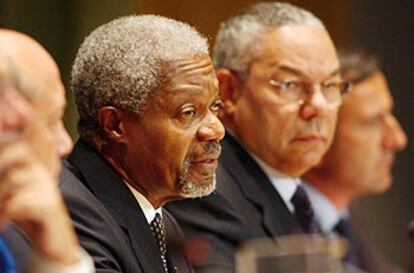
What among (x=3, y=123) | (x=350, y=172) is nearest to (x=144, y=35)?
(x=350, y=172)

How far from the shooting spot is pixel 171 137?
232 cm

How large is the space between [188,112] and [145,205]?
7.4 inches

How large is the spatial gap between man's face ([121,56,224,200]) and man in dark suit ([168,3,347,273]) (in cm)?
34

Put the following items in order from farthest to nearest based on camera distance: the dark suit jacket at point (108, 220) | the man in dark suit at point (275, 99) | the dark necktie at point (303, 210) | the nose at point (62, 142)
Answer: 1. the man in dark suit at point (275, 99)
2. the dark necktie at point (303, 210)
3. the dark suit jacket at point (108, 220)
4. the nose at point (62, 142)

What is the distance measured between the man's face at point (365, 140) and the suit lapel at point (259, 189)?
13 cm

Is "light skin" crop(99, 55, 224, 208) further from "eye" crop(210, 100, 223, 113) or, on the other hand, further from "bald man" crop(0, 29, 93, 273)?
"bald man" crop(0, 29, 93, 273)

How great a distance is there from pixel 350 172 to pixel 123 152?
0.50 m

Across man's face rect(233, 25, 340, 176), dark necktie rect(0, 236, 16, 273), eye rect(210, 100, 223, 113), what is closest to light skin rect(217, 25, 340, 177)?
man's face rect(233, 25, 340, 176)

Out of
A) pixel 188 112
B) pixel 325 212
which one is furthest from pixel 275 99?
pixel 188 112

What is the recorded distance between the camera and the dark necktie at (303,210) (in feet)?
8.44

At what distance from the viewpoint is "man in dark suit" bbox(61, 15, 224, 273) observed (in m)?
2.22

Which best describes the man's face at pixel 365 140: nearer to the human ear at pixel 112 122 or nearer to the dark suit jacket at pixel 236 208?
the dark suit jacket at pixel 236 208

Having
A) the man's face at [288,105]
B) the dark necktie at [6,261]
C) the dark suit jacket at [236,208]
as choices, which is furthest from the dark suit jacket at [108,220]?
the man's face at [288,105]

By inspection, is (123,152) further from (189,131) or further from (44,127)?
(44,127)
